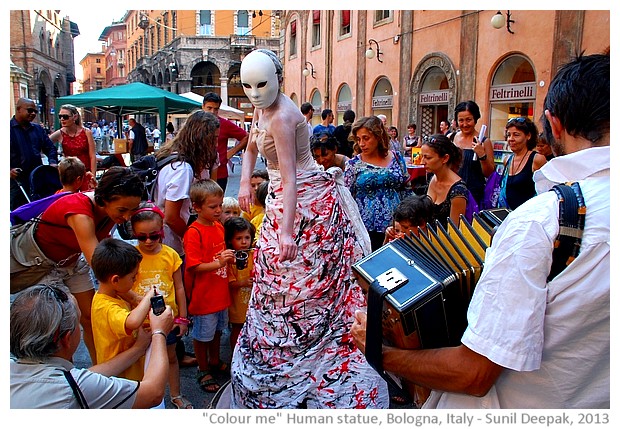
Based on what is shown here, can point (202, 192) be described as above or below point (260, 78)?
below

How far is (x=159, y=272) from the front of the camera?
9.75 ft

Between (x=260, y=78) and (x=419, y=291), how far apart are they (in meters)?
1.76

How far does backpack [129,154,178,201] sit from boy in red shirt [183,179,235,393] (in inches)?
11.4

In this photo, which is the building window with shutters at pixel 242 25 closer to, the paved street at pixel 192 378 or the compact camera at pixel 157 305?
the paved street at pixel 192 378

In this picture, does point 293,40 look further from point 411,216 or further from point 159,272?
point 159,272

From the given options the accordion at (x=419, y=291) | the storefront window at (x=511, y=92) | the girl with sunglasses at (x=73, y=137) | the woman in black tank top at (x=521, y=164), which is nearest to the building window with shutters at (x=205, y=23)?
the storefront window at (x=511, y=92)

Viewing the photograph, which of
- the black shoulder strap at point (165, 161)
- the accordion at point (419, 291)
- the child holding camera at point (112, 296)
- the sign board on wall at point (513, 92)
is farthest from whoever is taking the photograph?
the sign board on wall at point (513, 92)

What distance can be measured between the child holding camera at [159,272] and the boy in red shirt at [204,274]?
285mm

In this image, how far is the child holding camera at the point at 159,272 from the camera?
9.66ft

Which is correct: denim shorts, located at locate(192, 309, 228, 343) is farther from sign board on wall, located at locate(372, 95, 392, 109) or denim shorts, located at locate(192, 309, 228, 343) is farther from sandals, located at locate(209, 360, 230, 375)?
sign board on wall, located at locate(372, 95, 392, 109)

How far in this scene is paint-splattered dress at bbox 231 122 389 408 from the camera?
9.39 ft

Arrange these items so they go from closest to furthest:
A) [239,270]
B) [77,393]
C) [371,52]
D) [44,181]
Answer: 1. [77,393]
2. [239,270]
3. [44,181]
4. [371,52]

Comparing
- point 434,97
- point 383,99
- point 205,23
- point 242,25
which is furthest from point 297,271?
point 205,23

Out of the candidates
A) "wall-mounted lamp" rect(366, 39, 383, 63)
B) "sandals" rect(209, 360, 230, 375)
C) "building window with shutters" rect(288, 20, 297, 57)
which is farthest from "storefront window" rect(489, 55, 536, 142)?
"building window with shutters" rect(288, 20, 297, 57)
